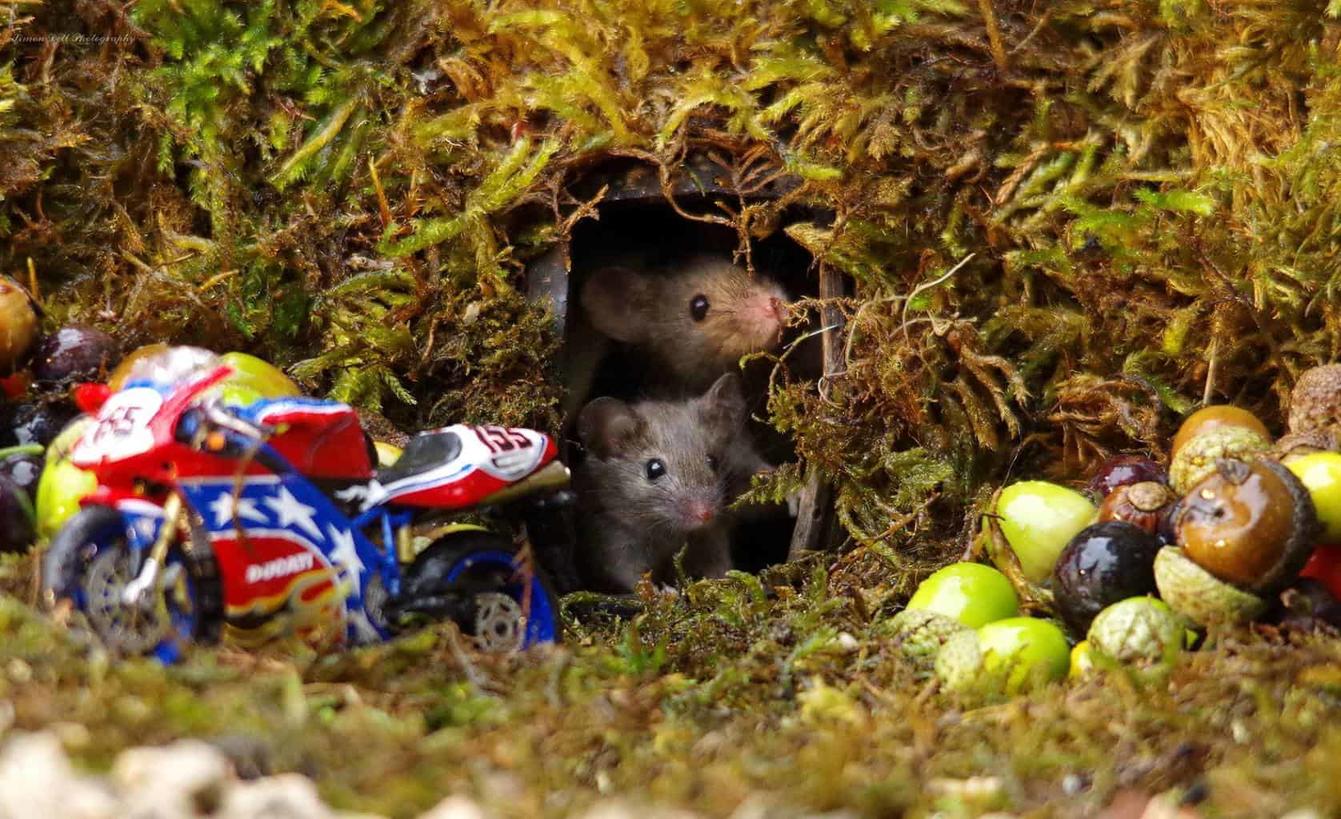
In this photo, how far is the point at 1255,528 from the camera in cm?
211

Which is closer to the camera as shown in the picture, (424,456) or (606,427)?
(424,456)

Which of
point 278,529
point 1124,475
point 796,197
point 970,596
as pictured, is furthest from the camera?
point 796,197

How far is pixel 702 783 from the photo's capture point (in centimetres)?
149

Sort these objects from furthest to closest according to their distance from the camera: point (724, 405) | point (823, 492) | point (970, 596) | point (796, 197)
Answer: point (724, 405)
point (823, 492)
point (796, 197)
point (970, 596)

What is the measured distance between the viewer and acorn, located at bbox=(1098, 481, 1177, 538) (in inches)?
94.5

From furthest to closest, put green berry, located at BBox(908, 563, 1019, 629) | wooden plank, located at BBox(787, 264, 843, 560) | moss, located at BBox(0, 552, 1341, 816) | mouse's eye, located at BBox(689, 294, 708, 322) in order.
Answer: mouse's eye, located at BBox(689, 294, 708, 322) → wooden plank, located at BBox(787, 264, 843, 560) → green berry, located at BBox(908, 563, 1019, 629) → moss, located at BBox(0, 552, 1341, 816)

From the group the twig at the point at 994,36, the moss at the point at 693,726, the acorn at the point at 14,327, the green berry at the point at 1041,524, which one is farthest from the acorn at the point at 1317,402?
the acorn at the point at 14,327

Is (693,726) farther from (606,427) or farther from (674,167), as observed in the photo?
(606,427)

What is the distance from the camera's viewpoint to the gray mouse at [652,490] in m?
3.83

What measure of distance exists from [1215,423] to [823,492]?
1.11m

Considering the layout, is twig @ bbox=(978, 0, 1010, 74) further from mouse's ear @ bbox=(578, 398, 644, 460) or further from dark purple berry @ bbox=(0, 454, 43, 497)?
dark purple berry @ bbox=(0, 454, 43, 497)

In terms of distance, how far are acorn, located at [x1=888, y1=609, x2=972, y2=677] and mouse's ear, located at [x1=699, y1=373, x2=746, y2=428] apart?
165cm

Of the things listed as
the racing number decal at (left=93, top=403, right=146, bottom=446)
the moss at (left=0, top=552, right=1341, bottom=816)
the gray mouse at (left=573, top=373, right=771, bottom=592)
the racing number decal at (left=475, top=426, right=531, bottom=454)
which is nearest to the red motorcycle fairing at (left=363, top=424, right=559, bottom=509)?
the racing number decal at (left=475, top=426, right=531, bottom=454)

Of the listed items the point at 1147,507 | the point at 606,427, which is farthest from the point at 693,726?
the point at 606,427
